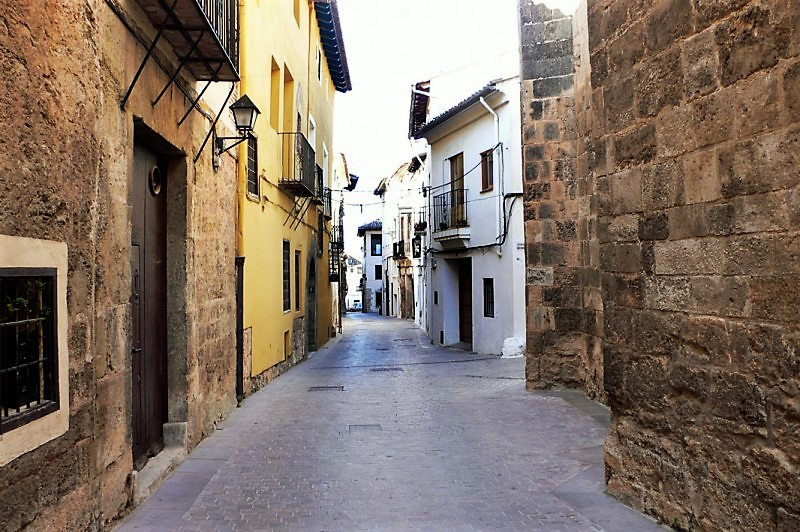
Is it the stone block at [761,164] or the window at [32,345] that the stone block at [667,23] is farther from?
the window at [32,345]

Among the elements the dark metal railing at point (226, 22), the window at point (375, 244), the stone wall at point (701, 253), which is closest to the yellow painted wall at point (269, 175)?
the dark metal railing at point (226, 22)

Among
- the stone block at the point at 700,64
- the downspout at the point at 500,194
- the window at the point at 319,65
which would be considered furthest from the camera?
the window at the point at 319,65

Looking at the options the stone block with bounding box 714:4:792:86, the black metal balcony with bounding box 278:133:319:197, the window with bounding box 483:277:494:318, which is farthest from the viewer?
the window with bounding box 483:277:494:318

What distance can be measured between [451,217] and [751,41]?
15125 mm

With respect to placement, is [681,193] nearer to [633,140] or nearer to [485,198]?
[633,140]

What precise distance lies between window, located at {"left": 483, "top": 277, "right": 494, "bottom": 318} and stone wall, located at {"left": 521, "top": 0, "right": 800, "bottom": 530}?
39.2 ft

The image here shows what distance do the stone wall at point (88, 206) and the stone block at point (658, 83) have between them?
3303mm

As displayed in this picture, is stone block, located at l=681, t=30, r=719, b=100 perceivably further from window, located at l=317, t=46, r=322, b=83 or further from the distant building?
the distant building

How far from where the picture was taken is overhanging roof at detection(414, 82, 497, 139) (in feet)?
52.4

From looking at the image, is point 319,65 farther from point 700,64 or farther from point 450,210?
point 700,64

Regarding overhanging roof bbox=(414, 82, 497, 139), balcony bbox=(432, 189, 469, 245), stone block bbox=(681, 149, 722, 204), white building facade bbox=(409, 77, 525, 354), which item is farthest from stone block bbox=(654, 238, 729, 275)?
balcony bbox=(432, 189, 469, 245)

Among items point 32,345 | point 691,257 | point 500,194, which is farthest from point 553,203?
point 32,345

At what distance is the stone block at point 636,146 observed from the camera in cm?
441

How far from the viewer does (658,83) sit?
4.31 meters
